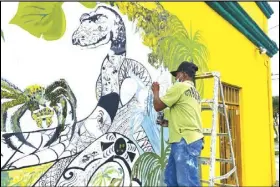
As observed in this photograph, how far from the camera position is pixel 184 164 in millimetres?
3010

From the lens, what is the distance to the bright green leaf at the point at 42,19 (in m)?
2.56

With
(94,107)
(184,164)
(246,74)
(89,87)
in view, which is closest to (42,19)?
(89,87)

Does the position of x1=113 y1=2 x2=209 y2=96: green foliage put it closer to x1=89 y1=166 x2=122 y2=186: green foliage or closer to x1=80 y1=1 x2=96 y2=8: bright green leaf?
x1=80 y1=1 x2=96 y2=8: bright green leaf

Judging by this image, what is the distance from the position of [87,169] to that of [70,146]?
274 millimetres

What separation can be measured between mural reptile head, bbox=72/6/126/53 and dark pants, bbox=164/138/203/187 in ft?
3.73

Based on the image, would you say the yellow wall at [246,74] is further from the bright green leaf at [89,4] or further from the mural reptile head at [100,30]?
the bright green leaf at [89,4]

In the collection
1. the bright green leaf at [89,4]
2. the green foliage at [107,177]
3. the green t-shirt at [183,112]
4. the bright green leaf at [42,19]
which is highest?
the bright green leaf at [89,4]

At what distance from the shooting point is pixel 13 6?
2518mm

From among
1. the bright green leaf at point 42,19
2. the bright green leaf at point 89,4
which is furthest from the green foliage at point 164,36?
the bright green leaf at point 42,19

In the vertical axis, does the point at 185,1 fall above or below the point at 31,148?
above

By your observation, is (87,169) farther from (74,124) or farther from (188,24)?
(188,24)

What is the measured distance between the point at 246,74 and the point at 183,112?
463 cm

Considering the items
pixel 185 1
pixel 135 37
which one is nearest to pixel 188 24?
pixel 185 1

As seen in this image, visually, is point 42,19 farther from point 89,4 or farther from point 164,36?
point 164,36
